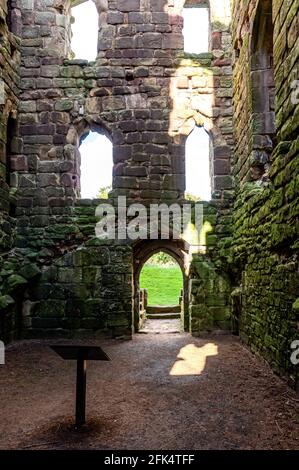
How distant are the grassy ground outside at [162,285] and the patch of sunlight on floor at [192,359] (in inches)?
303

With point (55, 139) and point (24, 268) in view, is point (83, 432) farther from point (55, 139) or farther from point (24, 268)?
point (55, 139)

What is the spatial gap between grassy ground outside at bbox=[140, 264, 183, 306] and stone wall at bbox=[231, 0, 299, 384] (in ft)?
26.0

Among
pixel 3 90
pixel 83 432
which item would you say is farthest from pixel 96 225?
pixel 83 432

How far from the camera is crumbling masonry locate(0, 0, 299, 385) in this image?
290 inches

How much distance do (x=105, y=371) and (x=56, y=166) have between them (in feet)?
14.9

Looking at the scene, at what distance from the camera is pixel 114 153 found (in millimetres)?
7852

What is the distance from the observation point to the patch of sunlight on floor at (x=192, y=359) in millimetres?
5090

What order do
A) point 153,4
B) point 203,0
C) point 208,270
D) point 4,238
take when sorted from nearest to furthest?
1. point 4,238
2. point 208,270
3. point 153,4
4. point 203,0

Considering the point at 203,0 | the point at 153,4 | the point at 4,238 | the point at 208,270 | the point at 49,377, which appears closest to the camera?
the point at 49,377

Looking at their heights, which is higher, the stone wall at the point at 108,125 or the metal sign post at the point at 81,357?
the stone wall at the point at 108,125

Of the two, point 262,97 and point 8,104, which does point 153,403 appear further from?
Answer: point 8,104

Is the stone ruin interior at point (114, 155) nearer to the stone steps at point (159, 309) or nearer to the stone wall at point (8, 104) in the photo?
the stone wall at point (8, 104)

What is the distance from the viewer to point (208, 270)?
302 inches

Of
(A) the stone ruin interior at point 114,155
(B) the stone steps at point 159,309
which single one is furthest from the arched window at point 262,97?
(B) the stone steps at point 159,309
